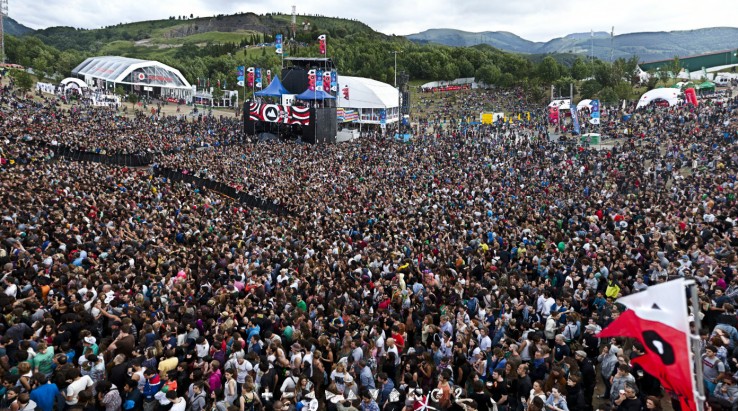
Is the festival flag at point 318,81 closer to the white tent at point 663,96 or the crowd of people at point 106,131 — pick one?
the crowd of people at point 106,131

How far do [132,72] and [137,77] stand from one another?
3.48 ft

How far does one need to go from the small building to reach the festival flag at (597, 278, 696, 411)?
83.6 meters

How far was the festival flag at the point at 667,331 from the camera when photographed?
4707 mm

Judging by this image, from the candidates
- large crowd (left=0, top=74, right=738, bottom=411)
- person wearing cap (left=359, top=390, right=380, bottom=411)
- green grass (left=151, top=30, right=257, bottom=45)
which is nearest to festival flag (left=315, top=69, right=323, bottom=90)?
large crowd (left=0, top=74, right=738, bottom=411)

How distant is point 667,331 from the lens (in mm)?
4887

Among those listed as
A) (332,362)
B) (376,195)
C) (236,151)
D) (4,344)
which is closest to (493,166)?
(376,195)

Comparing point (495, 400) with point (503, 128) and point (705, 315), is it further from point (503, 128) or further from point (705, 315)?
point (503, 128)

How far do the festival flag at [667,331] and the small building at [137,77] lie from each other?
274ft

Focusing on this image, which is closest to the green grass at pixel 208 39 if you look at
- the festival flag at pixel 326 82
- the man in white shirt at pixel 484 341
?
the festival flag at pixel 326 82

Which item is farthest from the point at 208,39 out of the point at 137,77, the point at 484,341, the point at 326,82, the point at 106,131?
the point at 484,341

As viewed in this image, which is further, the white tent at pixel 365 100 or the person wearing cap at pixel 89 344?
the white tent at pixel 365 100

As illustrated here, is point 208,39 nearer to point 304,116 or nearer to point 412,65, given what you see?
point 412,65

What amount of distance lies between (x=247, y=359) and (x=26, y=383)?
291cm

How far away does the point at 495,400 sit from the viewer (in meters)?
7.69
